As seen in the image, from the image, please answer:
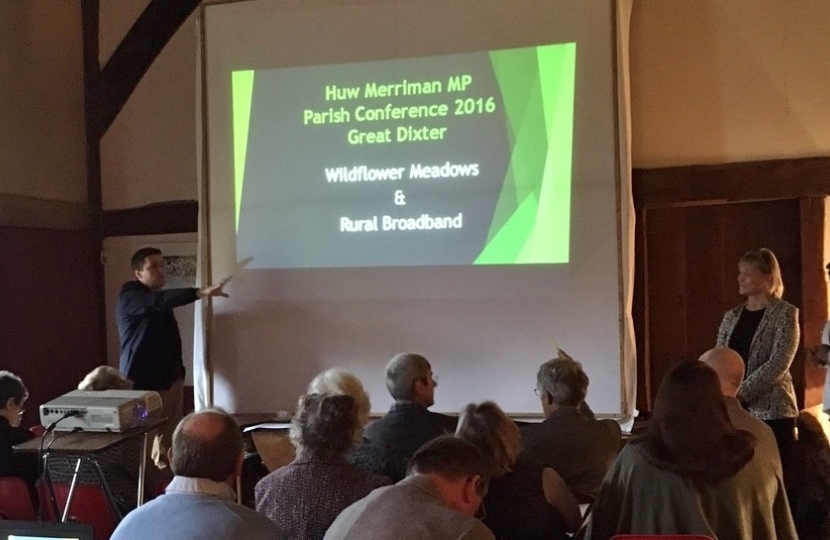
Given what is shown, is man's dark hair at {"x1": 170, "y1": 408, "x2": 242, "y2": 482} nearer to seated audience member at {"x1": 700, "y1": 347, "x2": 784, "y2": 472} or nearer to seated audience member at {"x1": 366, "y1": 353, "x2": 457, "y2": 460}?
seated audience member at {"x1": 366, "y1": 353, "x2": 457, "y2": 460}

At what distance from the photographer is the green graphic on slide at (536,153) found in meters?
4.03

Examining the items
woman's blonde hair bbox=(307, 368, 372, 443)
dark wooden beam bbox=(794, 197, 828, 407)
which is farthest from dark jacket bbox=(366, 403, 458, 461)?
dark wooden beam bbox=(794, 197, 828, 407)

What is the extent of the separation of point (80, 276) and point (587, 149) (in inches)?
132

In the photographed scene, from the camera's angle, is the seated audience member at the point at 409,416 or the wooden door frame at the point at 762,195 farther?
the wooden door frame at the point at 762,195

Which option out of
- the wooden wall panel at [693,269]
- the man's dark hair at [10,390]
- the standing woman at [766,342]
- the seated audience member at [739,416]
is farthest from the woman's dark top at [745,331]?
the man's dark hair at [10,390]

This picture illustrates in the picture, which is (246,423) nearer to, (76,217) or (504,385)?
(504,385)

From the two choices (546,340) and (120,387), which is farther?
(546,340)

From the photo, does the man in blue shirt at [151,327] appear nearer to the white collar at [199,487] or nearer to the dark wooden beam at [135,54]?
the dark wooden beam at [135,54]

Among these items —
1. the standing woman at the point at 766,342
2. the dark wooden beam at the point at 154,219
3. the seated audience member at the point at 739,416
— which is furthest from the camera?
the dark wooden beam at the point at 154,219

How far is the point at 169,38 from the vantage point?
5.09 meters

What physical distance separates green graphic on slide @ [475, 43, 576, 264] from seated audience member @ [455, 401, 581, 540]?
6.19 ft

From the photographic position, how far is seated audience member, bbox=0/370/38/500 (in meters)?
2.85

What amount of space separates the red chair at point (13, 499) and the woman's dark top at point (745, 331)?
2995 millimetres

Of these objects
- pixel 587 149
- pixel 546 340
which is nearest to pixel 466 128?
pixel 587 149
